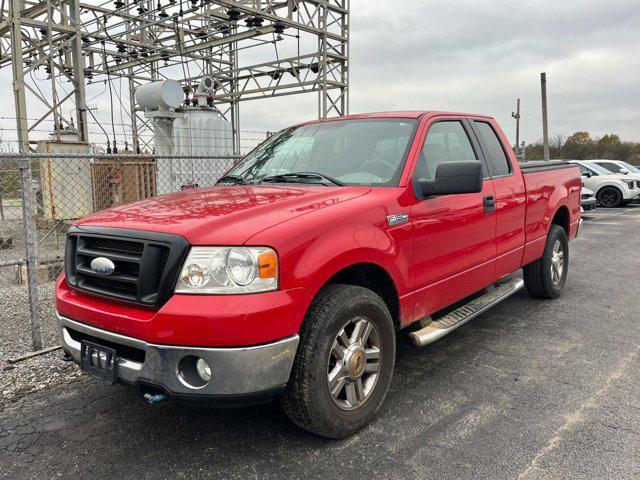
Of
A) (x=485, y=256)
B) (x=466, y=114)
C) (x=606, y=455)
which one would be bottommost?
(x=606, y=455)

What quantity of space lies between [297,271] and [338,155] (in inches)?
57.0

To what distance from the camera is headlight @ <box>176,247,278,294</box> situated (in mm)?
2346

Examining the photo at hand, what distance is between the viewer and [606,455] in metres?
2.61

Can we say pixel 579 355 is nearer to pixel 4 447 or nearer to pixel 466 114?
pixel 466 114

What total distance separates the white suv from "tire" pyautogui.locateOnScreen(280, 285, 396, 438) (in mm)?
16992

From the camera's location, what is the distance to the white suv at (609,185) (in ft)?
57.2

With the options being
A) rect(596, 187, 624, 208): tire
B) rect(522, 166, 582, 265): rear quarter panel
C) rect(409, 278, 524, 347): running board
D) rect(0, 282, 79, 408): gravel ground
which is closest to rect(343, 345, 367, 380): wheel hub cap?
rect(409, 278, 524, 347): running board

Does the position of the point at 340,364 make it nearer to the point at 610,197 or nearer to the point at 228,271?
the point at 228,271

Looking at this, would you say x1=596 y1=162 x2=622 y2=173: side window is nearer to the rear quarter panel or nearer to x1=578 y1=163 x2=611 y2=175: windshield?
x1=578 y1=163 x2=611 y2=175: windshield

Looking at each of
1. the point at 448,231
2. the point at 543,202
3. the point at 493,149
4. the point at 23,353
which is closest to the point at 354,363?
the point at 448,231

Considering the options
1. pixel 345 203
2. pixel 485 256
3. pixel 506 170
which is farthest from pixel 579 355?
pixel 345 203

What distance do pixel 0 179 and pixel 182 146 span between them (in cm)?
549

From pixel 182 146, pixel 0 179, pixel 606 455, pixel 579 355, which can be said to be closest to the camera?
pixel 606 455

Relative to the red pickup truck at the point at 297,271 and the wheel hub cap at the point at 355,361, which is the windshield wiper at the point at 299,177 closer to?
the red pickup truck at the point at 297,271
